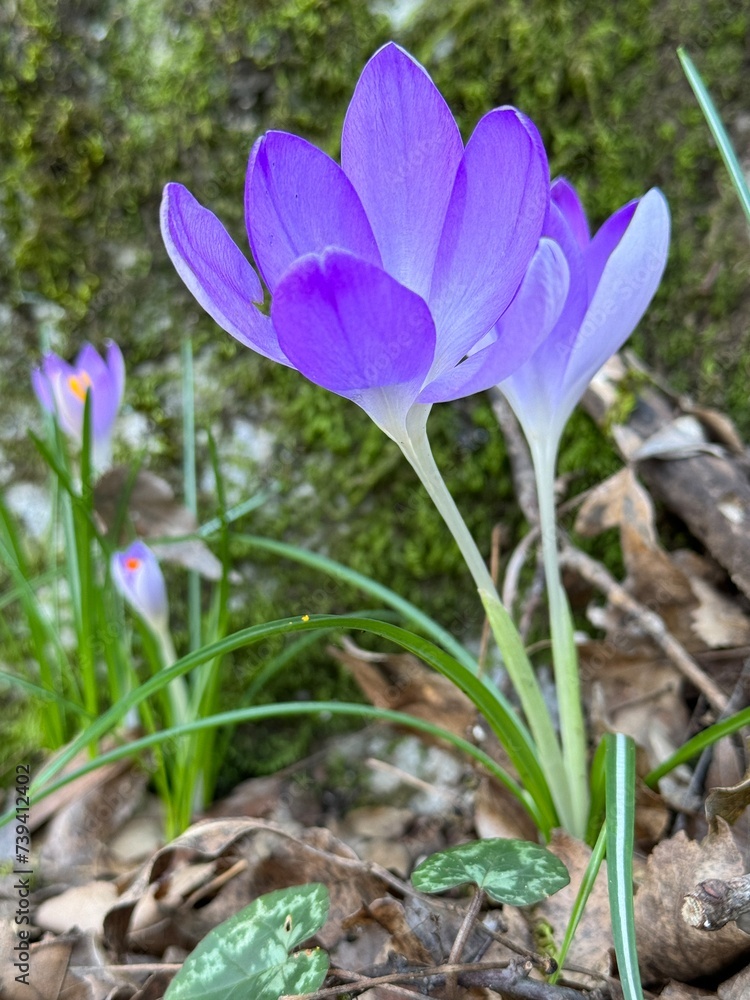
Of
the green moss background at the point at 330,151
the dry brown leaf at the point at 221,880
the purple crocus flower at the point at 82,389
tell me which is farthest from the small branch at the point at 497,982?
the purple crocus flower at the point at 82,389

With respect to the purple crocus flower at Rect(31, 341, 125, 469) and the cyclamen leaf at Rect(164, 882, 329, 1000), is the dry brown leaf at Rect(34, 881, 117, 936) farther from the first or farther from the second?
the purple crocus flower at Rect(31, 341, 125, 469)

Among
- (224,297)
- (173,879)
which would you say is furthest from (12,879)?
(224,297)

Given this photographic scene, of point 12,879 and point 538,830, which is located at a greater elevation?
point 12,879

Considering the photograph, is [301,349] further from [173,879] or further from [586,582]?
[586,582]

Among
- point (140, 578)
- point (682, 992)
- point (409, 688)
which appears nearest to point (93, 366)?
point (140, 578)

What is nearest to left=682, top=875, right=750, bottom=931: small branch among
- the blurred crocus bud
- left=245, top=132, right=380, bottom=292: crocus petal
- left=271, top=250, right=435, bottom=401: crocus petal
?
left=271, top=250, right=435, bottom=401: crocus petal
